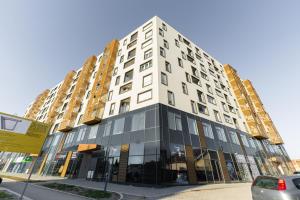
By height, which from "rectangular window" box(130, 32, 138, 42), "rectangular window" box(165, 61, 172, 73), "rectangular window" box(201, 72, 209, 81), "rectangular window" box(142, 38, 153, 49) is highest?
"rectangular window" box(130, 32, 138, 42)

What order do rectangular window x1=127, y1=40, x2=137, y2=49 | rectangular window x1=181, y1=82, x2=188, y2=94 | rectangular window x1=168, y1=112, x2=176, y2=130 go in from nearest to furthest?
rectangular window x1=168, y1=112, x2=176, y2=130 → rectangular window x1=181, y1=82, x2=188, y2=94 → rectangular window x1=127, y1=40, x2=137, y2=49

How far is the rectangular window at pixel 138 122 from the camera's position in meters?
20.5

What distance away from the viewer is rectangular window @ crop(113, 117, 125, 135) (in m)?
22.6

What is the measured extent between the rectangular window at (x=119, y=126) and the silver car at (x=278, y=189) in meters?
17.6

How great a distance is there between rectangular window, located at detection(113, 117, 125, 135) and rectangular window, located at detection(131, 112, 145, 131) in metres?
1.99

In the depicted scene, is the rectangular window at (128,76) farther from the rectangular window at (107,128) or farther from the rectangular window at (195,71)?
the rectangular window at (195,71)

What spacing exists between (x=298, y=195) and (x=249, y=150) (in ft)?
95.1

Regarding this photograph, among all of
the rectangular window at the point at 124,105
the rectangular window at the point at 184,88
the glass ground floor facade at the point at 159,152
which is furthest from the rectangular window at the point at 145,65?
the glass ground floor facade at the point at 159,152

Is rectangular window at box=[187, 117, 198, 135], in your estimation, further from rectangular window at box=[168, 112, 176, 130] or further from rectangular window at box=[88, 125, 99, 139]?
rectangular window at box=[88, 125, 99, 139]

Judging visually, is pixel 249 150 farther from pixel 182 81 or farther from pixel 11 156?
pixel 11 156

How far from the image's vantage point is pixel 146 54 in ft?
90.3

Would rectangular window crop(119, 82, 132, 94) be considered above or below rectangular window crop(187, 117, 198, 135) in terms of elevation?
above

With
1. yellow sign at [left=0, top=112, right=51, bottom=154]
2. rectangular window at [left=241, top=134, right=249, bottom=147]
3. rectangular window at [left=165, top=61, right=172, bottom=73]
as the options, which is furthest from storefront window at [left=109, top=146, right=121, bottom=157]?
rectangular window at [left=241, top=134, right=249, bottom=147]

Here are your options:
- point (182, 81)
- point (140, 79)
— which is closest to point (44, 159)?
point (140, 79)
